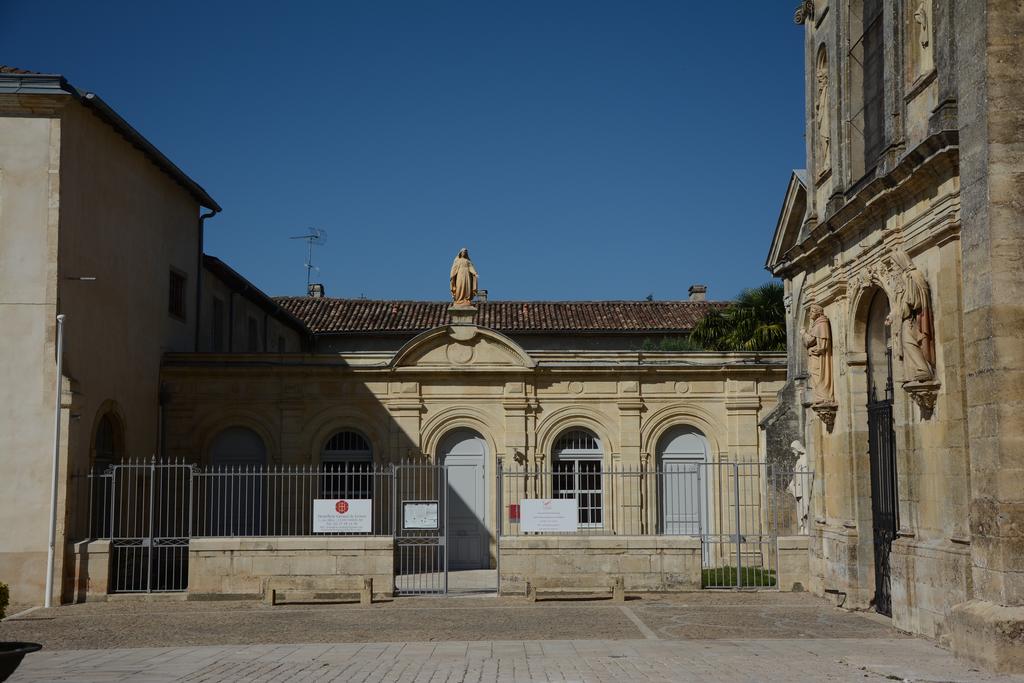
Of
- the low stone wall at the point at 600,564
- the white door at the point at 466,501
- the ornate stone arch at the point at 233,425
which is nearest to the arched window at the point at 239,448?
the ornate stone arch at the point at 233,425

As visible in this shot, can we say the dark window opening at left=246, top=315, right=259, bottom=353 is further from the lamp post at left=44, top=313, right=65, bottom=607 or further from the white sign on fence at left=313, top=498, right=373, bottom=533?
the lamp post at left=44, top=313, right=65, bottom=607

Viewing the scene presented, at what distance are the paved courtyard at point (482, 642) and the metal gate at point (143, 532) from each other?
0.96m

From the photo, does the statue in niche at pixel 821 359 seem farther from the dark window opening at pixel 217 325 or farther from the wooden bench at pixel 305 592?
the dark window opening at pixel 217 325

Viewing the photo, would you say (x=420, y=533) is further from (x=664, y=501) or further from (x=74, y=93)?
(x=74, y=93)

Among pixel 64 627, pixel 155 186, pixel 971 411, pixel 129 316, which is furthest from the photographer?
pixel 155 186

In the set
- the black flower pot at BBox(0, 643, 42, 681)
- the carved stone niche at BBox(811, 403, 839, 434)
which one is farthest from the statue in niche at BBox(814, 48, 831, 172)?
the black flower pot at BBox(0, 643, 42, 681)

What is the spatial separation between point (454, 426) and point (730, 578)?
270 inches

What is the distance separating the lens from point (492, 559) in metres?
24.0

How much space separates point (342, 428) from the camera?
24469 mm

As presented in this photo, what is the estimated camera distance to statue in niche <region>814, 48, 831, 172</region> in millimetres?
17375

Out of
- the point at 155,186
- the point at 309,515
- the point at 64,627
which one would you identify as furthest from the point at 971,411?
the point at 155,186

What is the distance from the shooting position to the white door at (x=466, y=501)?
79.1ft

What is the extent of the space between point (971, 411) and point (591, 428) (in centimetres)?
1336

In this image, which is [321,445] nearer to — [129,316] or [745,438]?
[129,316]
